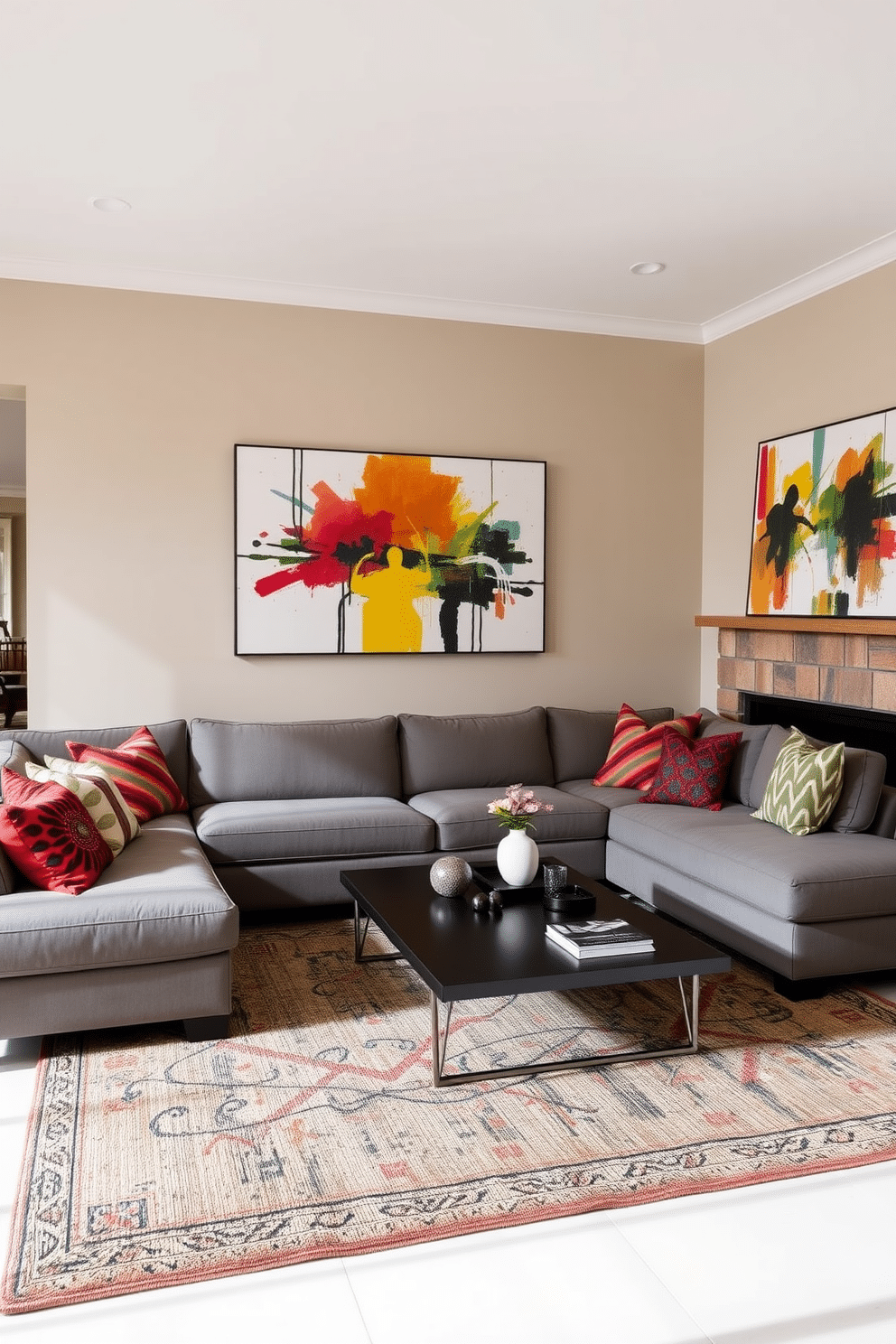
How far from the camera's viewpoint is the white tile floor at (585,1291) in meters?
1.88

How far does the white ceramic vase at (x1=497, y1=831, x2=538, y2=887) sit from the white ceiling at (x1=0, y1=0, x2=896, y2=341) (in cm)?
224

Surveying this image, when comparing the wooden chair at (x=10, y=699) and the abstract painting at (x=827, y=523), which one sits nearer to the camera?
the abstract painting at (x=827, y=523)

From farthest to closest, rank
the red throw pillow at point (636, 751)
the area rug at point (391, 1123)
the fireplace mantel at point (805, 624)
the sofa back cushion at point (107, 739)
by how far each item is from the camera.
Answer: the red throw pillow at point (636, 751), the sofa back cushion at point (107, 739), the fireplace mantel at point (805, 624), the area rug at point (391, 1123)

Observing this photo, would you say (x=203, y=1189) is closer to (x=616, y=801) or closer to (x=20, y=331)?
(x=616, y=801)

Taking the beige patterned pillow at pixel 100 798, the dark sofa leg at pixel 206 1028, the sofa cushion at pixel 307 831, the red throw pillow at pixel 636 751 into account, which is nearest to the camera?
the dark sofa leg at pixel 206 1028

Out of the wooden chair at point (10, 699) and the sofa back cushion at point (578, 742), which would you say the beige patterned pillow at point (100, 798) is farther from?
the wooden chair at point (10, 699)

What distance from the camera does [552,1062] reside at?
296 centimetres

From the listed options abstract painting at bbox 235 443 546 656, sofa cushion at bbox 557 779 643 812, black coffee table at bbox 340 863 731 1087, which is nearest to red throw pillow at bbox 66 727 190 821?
abstract painting at bbox 235 443 546 656

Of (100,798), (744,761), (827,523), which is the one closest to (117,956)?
(100,798)

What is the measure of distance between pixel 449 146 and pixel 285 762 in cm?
253

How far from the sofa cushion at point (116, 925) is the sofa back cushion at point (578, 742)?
2281 millimetres

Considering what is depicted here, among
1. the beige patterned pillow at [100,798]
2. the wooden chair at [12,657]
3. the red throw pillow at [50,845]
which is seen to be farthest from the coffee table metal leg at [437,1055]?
the wooden chair at [12,657]

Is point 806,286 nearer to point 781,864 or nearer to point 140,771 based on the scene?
point 781,864

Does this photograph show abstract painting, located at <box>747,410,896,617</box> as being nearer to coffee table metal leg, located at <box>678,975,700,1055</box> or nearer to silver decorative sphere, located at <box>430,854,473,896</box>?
coffee table metal leg, located at <box>678,975,700,1055</box>
